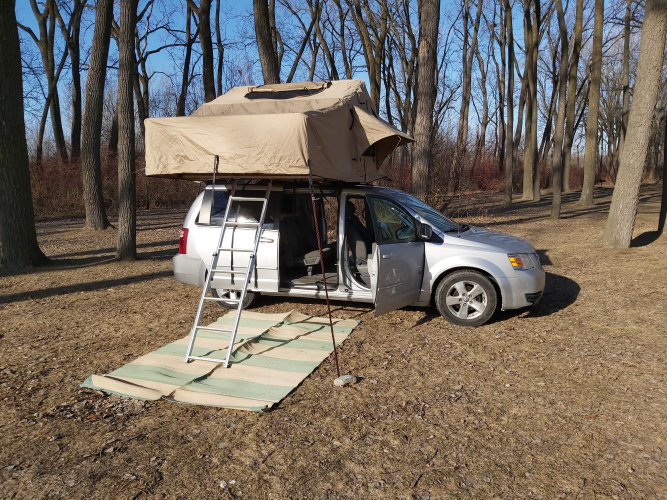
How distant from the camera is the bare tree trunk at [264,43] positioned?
13242 mm

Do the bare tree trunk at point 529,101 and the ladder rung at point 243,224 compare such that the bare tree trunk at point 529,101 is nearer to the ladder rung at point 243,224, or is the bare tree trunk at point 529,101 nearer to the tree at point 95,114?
the tree at point 95,114

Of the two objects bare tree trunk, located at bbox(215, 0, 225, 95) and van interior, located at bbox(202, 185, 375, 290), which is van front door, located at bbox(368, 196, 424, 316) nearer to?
van interior, located at bbox(202, 185, 375, 290)

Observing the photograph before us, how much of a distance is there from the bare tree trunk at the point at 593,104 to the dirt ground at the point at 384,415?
1363cm

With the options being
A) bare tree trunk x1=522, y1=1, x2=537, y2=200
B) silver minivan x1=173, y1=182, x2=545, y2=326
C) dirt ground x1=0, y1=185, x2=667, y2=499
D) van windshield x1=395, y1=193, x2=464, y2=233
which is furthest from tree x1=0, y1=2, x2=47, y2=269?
bare tree trunk x1=522, y1=1, x2=537, y2=200

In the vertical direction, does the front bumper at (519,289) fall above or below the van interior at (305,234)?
below

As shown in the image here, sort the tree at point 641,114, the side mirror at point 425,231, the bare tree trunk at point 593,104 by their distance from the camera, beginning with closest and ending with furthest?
the side mirror at point 425,231, the tree at point 641,114, the bare tree trunk at point 593,104

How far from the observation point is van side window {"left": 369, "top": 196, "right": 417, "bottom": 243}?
6.60 m

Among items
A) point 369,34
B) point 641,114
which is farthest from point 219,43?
point 641,114

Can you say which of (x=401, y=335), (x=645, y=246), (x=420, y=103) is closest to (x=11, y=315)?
(x=401, y=335)

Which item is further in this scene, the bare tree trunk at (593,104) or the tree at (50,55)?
the tree at (50,55)

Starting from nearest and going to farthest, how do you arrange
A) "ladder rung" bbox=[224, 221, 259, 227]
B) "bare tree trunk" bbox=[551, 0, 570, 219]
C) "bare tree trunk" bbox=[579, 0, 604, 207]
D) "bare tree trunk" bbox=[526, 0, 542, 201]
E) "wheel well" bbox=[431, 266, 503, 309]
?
1. "ladder rung" bbox=[224, 221, 259, 227]
2. "wheel well" bbox=[431, 266, 503, 309]
3. "bare tree trunk" bbox=[551, 0, 570, 219]
4. "bare tree trunk" bbox=[579, 0, 604, 207]
5. "bare tree trunk" bbox=[526, 0, 542, 201]

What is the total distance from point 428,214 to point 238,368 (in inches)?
130

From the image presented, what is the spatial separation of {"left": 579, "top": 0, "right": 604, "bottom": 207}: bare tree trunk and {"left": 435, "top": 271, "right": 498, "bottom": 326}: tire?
1553 centimetres

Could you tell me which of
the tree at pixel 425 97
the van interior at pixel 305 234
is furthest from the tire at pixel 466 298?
the tree at pixel 425 97
